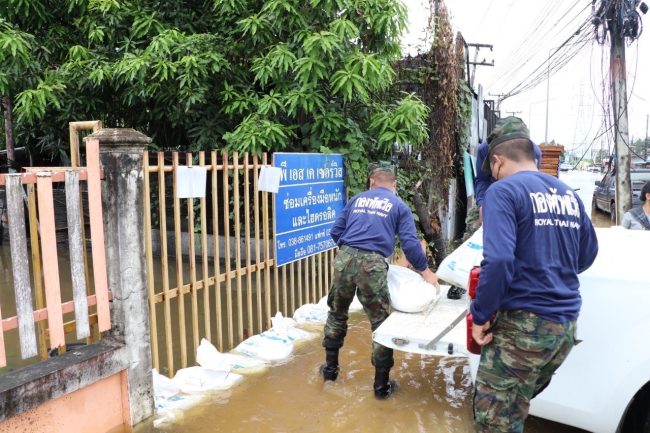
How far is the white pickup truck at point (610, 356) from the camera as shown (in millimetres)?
2627

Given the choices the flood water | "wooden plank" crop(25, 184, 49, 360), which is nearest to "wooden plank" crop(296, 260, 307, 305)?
the flood water

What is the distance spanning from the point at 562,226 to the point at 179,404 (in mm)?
2825

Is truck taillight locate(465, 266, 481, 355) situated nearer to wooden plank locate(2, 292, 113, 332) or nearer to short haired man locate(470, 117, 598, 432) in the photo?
short haired man locate(470, 117, 598, 432)

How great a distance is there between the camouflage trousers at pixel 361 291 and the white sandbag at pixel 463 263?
0.61 meters

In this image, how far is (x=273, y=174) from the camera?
192 inches

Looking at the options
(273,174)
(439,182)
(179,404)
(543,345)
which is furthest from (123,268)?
(439,182)

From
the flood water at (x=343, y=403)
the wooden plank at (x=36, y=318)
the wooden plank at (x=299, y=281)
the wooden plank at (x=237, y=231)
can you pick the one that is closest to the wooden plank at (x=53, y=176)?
the wooden plank at (x=36, y=318)

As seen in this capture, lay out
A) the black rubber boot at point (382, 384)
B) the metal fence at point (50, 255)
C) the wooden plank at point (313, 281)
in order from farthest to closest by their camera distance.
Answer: the wooden plank at point (313, 281), the black rubber boot at point (382, 384), the metal fence at point (50, 255)

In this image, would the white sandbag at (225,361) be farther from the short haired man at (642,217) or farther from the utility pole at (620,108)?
the utility pole at (620,108)

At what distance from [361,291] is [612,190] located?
1415 centimetres

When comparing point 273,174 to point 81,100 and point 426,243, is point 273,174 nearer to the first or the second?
point 426,243

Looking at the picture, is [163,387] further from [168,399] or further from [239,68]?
[239,68]

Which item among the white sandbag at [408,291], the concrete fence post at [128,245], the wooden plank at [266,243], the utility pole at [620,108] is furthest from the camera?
the utility pole at [620,108]

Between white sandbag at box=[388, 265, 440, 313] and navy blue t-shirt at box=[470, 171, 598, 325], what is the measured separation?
171 cm
